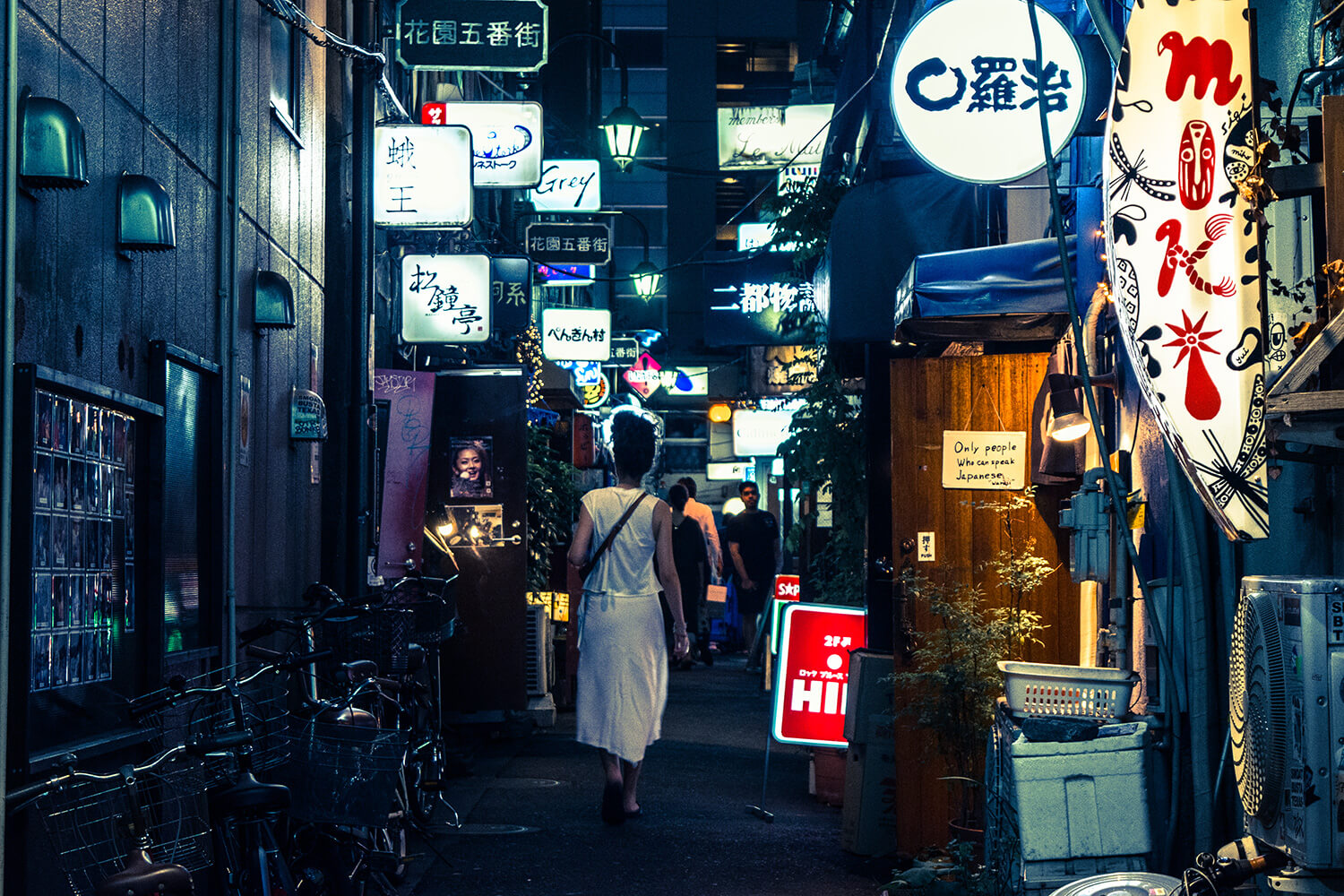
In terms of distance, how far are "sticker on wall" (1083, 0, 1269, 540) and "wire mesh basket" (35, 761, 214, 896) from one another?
3.32 m

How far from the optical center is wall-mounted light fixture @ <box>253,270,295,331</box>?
901 cm

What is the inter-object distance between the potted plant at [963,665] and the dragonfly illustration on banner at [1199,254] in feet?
10.1

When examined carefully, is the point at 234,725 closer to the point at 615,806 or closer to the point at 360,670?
the point at 360,670

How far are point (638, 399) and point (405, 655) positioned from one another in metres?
31.5

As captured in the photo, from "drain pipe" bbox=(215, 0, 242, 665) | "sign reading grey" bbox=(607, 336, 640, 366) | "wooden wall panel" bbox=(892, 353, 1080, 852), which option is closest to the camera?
"drain pipe" bbox=(215, 0, 242, 665)

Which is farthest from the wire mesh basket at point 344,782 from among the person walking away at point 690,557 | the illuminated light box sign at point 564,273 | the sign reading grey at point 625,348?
the sign reading grey at point 625,348

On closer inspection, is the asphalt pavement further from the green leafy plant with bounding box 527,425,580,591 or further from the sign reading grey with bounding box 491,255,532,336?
the sign reading grey with bounding box 491,255,532,336

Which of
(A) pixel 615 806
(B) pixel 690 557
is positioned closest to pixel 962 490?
(A) pixel 615 806

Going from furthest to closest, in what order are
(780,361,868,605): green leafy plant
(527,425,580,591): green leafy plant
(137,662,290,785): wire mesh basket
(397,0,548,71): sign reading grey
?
(527,425,580,591): green leafy plant → (397,0,548,71): sign reading grey → (780,361,868,605): green leafy plant → (137,662,290,785): wire mesh basket

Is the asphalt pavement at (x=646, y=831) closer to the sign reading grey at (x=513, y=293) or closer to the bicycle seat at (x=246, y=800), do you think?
the bicycle seat at (x=246, y=800)

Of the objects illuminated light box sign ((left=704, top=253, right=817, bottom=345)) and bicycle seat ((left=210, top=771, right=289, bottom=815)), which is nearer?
bicycle seat ((left=210, top=771, right=289, bottom=815))

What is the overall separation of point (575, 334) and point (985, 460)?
17857mm

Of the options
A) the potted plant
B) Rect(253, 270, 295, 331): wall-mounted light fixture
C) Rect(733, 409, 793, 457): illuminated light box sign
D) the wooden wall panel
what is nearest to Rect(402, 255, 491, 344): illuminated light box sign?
Rect(253, 270, 295, 331): wall-mounted light fixture

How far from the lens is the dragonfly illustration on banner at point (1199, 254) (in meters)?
Result: 4.33
